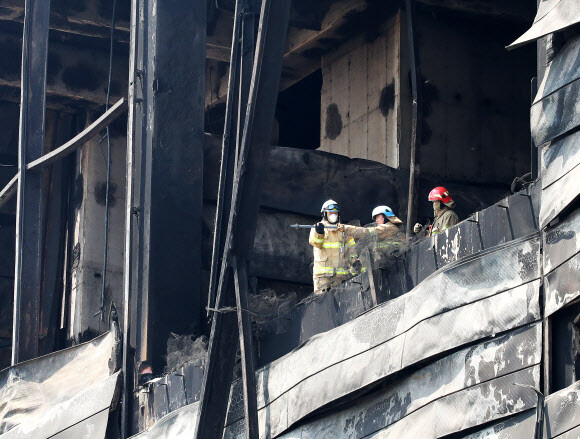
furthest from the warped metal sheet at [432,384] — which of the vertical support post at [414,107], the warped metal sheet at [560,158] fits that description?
the vertical support post at [414,107]

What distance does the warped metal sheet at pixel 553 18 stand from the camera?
33.0 ft

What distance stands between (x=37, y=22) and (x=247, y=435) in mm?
8918

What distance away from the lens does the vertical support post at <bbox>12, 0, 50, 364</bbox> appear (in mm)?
17859

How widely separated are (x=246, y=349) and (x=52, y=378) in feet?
14.8

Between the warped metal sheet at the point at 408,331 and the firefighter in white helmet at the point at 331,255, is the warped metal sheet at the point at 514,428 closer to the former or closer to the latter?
the warped metal sheet at the point at 408,331

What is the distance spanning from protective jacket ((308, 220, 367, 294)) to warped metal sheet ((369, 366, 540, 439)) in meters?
3.32

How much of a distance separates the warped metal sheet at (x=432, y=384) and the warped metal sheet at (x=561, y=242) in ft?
1.78

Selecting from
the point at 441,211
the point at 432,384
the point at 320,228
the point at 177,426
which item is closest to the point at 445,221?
the point at 441,211

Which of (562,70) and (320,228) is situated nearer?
(562,70)

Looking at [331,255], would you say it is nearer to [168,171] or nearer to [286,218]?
[168,171]

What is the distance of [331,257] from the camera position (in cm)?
1384

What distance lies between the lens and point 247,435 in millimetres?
12172

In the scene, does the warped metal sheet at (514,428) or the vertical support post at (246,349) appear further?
the vertical support post at (246,349)

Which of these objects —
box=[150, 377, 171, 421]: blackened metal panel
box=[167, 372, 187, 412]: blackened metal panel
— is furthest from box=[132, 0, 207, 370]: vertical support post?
box=[167, 372, 187, 412]: blackened metal panel
